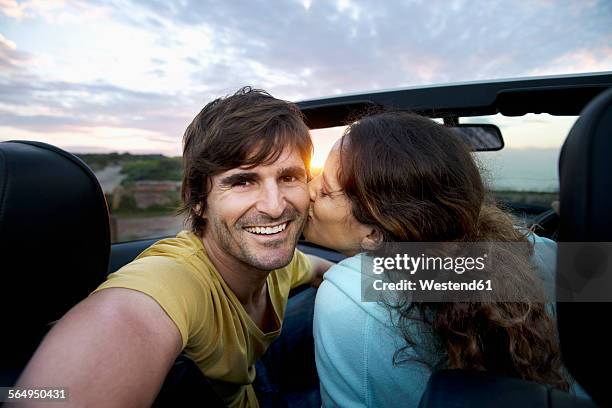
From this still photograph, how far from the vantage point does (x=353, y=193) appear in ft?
5.55

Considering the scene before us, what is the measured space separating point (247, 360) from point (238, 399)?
26cm

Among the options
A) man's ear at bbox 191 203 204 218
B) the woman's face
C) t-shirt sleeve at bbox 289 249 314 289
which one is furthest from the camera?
t-shirt sleeve at bbox 289 249 314 289

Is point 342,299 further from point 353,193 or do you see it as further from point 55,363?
point 55,363

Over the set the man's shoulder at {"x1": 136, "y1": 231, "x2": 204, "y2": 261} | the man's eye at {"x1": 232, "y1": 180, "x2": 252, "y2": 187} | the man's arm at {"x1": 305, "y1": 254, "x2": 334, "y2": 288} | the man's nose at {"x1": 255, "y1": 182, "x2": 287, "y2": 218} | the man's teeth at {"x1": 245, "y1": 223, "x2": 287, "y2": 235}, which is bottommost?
Result: the man's arm at {"x1": 305, "y1": 254, "x2": 334, "y2": 288}

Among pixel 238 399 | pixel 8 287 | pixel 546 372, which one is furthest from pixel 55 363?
pixel 546 372

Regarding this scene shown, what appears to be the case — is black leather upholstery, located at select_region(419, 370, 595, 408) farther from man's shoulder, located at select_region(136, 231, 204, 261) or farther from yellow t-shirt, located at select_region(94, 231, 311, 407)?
man's shoulder, located at select_region(136, 231, 204, 261)

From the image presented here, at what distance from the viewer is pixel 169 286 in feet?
4.84

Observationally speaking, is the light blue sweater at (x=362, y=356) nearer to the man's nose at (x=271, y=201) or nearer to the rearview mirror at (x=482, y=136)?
the man's nose at (x=271, y=201)

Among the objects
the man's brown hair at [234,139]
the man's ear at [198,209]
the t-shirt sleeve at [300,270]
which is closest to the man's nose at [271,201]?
the man's brown hair at [234,139]

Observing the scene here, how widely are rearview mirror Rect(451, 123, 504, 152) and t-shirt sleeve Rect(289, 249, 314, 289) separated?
150cm

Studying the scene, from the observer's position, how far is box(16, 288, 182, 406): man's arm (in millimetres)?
1079

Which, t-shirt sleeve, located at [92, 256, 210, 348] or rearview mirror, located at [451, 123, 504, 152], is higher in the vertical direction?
rearview mirror, located at [451, 123, 504, 152]

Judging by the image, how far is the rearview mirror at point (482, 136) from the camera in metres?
2.38

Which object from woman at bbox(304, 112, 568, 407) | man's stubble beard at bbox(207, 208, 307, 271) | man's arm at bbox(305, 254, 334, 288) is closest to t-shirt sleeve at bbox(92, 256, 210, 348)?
man's stubble beard at bbox(207, 208, 307, 271)
